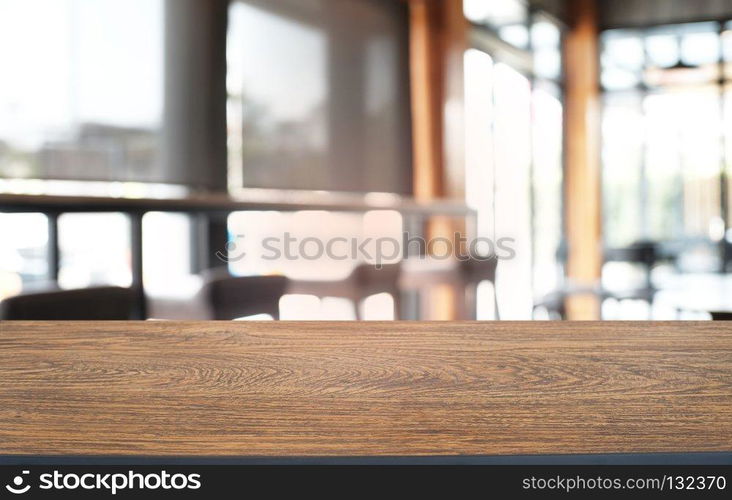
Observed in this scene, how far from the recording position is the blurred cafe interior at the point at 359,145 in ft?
3.92

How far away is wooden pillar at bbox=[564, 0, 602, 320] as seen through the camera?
1252 millimetres

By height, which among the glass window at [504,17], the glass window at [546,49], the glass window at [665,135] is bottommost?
the glass window at [665,135]

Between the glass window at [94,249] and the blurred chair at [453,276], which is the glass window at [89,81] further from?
the blurred chair at [453,276]

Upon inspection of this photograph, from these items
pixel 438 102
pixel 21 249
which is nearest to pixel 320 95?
pixel 438 102

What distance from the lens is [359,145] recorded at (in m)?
1.35

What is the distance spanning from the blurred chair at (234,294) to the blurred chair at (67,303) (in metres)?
0.11

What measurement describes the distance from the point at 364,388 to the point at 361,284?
0.71 m

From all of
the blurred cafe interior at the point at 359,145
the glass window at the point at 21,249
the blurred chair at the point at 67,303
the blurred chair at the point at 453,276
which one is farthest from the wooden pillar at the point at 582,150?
the glass window at the point at 21,249

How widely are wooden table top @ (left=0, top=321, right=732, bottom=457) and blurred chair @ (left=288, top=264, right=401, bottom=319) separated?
1.79ft

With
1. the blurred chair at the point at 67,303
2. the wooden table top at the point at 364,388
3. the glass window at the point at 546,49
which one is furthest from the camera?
the glass window at the point at 546,49

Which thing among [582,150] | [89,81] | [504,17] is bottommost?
[582,150]

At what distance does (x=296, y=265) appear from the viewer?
1305mm

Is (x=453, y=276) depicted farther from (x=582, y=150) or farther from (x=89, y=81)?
(x=89, y=81)

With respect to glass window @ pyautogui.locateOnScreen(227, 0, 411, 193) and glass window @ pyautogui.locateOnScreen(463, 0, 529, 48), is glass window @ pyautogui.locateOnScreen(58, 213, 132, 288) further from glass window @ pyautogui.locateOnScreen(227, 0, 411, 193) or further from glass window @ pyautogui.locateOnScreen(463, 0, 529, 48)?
glass window @ pyautogui.locateOnScreen(463, 0, 529, 48)
